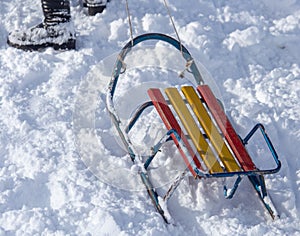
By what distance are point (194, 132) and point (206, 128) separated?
0.35 feet

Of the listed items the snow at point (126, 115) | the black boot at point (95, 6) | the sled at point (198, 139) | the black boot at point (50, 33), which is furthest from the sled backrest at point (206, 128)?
the black boot at point (95, 6)

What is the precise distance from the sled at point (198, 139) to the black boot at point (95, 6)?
1.40m

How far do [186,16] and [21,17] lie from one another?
1.64 metres

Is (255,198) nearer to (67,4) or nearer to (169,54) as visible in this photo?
(169,54)

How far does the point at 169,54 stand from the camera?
16.9ft

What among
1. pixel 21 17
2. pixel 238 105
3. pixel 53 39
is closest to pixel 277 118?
pixel 238 105

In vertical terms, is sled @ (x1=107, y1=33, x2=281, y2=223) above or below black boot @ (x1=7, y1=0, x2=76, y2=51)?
below

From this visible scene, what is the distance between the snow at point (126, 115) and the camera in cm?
378

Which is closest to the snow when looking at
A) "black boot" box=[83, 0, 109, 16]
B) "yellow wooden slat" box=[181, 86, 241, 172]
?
"black boot" box=[83, 0, 109, 16]

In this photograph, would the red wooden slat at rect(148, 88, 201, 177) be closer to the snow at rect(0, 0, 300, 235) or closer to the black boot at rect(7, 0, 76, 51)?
the snow at rect(0, 0, 300, 235)

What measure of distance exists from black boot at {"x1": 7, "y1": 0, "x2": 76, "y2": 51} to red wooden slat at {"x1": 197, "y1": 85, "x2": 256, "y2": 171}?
1.44 m

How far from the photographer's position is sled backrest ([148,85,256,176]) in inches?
157

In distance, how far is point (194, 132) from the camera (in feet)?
13.7

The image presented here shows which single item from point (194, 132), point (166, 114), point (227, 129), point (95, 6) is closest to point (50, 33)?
point (95, 6)
